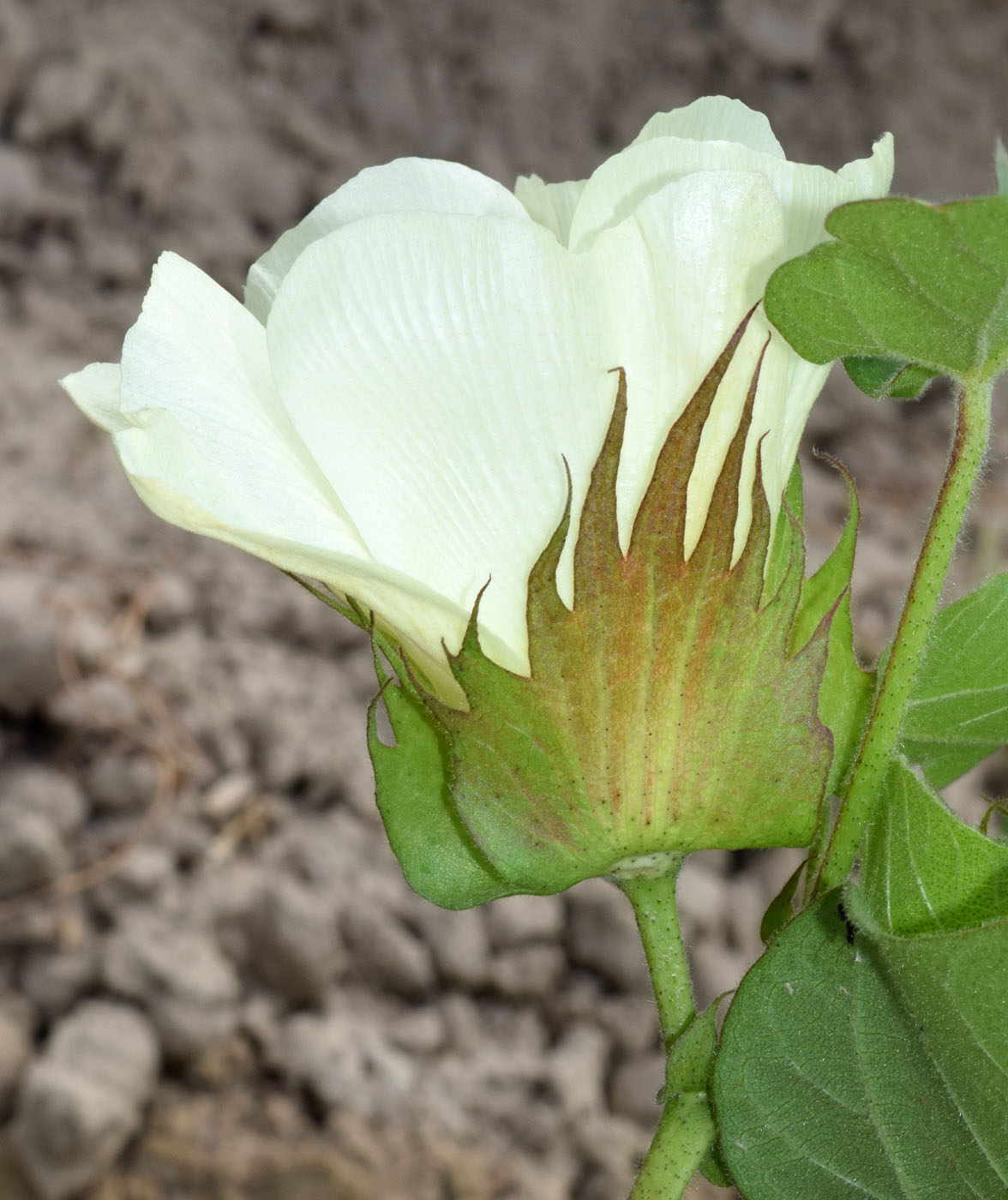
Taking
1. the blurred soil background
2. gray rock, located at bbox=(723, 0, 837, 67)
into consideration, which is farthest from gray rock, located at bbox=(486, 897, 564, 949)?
gray rock, located at bbox=(723, 0, 837, 67)

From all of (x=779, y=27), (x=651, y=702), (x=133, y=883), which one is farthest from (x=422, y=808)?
(x=779, y=27)

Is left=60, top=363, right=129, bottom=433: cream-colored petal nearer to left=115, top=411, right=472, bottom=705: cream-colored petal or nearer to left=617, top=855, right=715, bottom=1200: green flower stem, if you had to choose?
left=115, top=411, right=472, bottom=705: cream-colored petal

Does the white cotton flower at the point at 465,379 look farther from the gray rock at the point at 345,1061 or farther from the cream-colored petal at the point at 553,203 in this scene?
the gray rock at the point at 345,1061

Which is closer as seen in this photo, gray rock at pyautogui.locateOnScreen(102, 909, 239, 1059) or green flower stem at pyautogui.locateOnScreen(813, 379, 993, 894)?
green flower stem at pyautogui.locateOnScreen(813, 379, 993, 894)

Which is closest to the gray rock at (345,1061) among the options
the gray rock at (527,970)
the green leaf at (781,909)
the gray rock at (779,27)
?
the gray rock at (527,970)

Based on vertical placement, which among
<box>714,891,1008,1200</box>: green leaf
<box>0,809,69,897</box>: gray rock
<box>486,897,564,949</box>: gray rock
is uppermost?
<box>714,891,1008,1200</box>: green leaf

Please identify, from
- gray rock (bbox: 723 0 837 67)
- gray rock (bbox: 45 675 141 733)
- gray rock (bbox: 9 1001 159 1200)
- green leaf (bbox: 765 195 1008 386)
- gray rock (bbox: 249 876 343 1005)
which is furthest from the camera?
gray rock (bbox: 723 0 837 67)

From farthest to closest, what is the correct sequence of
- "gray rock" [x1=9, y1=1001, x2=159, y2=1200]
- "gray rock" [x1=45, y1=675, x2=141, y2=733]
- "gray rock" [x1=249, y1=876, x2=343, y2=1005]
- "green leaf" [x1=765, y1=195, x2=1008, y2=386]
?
"gray rock" [x1=45, y1=675, x2=141, y2=733] < "gray rock" [x1=249, y1=876, x2=343, y2=1005] < "gray rock" [x1=9, y1=1001, x2=159, y2=1200] < "green leaf" [x1=765, y1=195, x2=1008, y2=386]
